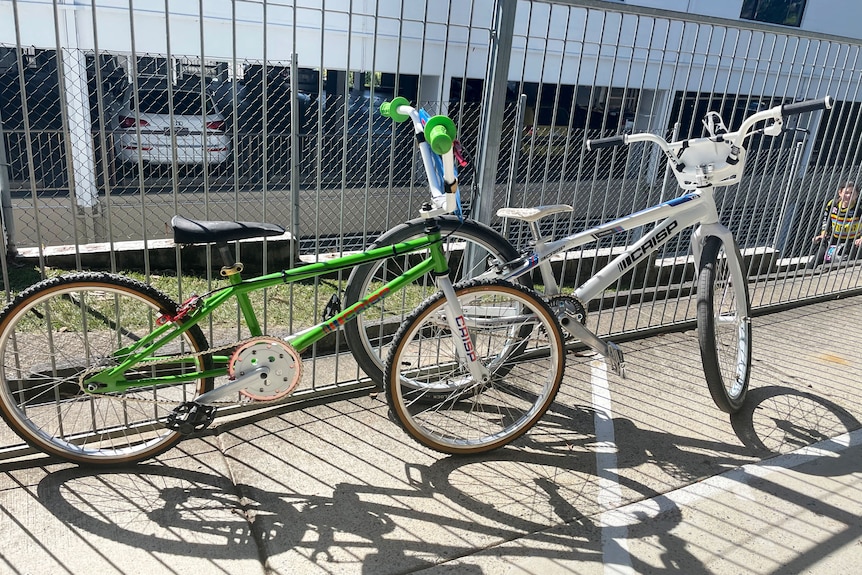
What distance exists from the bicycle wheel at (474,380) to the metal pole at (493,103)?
0.63m

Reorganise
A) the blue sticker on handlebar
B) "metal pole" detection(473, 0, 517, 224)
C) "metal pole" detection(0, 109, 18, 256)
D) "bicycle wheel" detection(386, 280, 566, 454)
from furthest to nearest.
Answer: "metal pole" detection(0, 109, 18, 256) → "metal pole" detection(473, 0, 517, 224) → the blue sticker on handlebar → "bicycle wheel" detection(386, 280, 566, 454)

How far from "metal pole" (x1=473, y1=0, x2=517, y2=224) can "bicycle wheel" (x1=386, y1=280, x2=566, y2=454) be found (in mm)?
633

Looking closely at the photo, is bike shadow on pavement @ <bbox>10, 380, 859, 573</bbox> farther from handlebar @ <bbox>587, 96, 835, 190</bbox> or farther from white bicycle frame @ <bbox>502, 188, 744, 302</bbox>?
handlebar @ <bbox>587, 96, 835, 190</bbox>

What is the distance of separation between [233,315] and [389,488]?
2.25 meters

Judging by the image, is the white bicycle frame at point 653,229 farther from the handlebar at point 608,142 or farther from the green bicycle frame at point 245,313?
the green bicycle frame at point 245,313

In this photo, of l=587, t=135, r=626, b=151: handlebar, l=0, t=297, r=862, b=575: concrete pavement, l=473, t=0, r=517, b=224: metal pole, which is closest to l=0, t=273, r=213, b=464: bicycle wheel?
l=0, t=297, r=862, b=575: concrete pavement

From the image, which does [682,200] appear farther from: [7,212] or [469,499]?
[7,212]

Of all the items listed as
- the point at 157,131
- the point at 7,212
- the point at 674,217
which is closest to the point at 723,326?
the point at 674,217

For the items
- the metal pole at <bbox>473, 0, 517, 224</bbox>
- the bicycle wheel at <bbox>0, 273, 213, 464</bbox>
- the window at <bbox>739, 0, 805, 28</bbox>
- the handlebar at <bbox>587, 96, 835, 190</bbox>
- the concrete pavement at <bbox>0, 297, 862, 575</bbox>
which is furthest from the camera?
the window at <bbox>739, 0, 805, 28</bbox>

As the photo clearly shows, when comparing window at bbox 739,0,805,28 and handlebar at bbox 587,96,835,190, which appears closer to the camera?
handlebar at bbox 587,96,835,190

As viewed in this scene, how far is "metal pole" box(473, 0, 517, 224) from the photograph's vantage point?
3457mm

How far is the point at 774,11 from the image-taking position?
14672 mm

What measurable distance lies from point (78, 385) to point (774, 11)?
16282 millimetres

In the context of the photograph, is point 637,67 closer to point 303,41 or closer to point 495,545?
point 303,41
